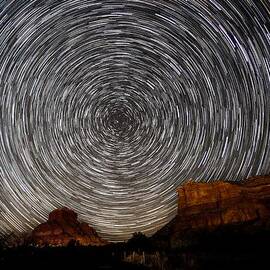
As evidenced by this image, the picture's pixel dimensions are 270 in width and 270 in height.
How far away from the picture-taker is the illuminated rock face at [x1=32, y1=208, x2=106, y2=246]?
51.5 m

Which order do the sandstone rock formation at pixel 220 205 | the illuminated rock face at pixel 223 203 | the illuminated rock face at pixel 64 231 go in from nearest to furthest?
the sandstone rock formation at pixel 220 205 → the illuminated rock face at pixel 223 203 → the illuminated rock face at pixel 64 231

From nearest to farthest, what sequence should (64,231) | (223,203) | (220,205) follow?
(223,203) → (220,205) → (64,231)

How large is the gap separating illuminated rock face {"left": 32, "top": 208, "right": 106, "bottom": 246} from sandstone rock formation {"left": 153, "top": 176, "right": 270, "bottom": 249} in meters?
12.7

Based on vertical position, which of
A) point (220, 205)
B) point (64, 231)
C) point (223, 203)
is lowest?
point (64, 231)

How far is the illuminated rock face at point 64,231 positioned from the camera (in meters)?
51.5

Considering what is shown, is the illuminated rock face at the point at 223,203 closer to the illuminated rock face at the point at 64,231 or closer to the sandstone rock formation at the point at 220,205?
the sandstone rock formation at the point at 220,205

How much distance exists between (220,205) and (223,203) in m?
0.52

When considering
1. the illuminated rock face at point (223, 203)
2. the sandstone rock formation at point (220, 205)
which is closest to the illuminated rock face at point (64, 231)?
the sandstone rock formation at point (220, 205)

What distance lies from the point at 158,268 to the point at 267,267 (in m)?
4.59

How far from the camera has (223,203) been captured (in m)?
48.4

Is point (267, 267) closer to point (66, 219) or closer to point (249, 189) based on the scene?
point (249, 189)

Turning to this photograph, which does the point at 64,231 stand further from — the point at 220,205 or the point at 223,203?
the point at 223,203

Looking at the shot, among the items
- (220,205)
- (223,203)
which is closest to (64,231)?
(220,205)

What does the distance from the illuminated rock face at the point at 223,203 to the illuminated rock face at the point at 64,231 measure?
14478 mm
